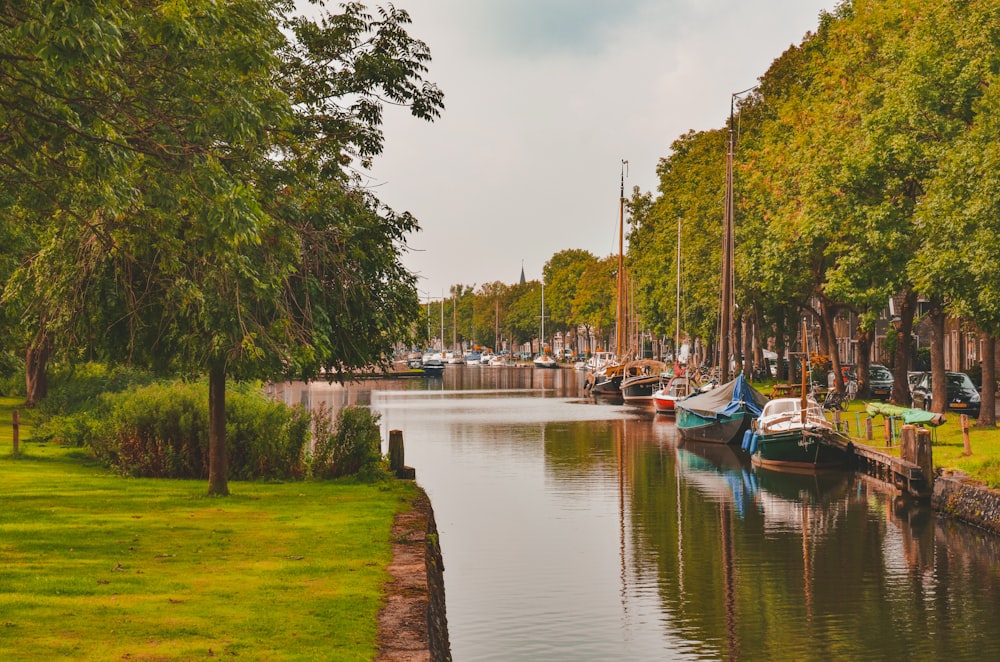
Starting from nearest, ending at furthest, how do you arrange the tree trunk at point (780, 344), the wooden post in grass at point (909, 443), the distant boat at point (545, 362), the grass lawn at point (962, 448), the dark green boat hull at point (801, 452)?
the grass lawn at point (962, 448) < the wooden post in grass at point (909, 443) < the dark green boat hull at point (801, 452) < the tree trunk at point (780, 344) < the distant boat at point (545, 362)

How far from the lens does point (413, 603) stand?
13.1m

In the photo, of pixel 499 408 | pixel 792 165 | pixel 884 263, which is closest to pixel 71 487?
pixel 884 263

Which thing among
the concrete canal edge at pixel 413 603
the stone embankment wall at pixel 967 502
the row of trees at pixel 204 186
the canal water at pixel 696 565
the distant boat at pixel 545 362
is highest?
the row of trees at pixel 204 186

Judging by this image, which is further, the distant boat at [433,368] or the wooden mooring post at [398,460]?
the distant boat at [433,368]

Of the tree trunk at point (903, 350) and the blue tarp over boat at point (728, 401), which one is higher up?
the tree trunk at point (903, 350)

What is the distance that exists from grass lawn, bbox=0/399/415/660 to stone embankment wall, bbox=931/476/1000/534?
11522 millimetres

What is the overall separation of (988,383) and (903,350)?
9999 millimetres

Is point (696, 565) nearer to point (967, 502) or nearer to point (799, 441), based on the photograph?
point (967, 502)

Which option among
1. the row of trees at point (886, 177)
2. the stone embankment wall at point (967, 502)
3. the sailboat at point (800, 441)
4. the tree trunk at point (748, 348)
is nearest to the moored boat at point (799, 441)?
the sailboat at point (800, 441)

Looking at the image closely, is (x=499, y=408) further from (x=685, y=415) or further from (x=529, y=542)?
(x=529, y=542)

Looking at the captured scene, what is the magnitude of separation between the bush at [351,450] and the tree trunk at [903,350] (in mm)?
25530

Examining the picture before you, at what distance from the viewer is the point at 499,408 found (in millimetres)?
75375

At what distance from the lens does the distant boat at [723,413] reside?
46.8 m

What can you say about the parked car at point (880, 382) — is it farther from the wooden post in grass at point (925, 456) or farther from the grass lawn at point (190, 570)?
the grass lawn at point (190, 570)
